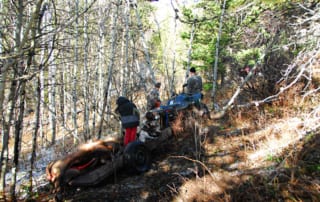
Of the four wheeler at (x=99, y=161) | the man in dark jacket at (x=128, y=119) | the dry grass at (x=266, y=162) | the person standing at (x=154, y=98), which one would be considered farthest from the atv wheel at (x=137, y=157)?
the person standing at (x=154, y=98)

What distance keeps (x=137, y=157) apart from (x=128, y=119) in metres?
0.96

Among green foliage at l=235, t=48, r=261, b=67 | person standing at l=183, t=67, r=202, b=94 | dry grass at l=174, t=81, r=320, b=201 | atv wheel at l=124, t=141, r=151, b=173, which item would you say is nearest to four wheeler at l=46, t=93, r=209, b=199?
atv wheel at l=124, t=141, r=151, b=173

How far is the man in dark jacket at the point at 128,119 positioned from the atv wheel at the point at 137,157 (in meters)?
0.43

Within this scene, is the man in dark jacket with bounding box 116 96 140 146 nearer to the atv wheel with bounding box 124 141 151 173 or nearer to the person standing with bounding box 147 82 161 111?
the atv wheel with bounding box 124 141 151 173

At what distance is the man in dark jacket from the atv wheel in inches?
17.0

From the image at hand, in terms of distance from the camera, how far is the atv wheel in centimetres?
538

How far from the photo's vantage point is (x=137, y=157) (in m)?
5.58

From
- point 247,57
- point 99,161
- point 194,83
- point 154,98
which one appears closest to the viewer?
point 99,161

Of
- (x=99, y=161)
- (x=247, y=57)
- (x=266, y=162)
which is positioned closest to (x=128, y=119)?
(x=99, y=161)

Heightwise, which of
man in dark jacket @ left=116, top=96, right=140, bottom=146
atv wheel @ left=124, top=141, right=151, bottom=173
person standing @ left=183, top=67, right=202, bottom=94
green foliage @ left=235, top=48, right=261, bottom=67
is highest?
green foliage @ left=235, top=48, right=261, bottom=67

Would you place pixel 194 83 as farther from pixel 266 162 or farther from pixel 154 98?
pixel 266 162

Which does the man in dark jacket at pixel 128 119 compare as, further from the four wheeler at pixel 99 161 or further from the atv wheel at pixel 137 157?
the atv wheel at pixel 137 157

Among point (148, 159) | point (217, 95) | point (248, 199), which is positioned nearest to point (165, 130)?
point (148, 159)

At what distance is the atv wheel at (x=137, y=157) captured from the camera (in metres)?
5.38
